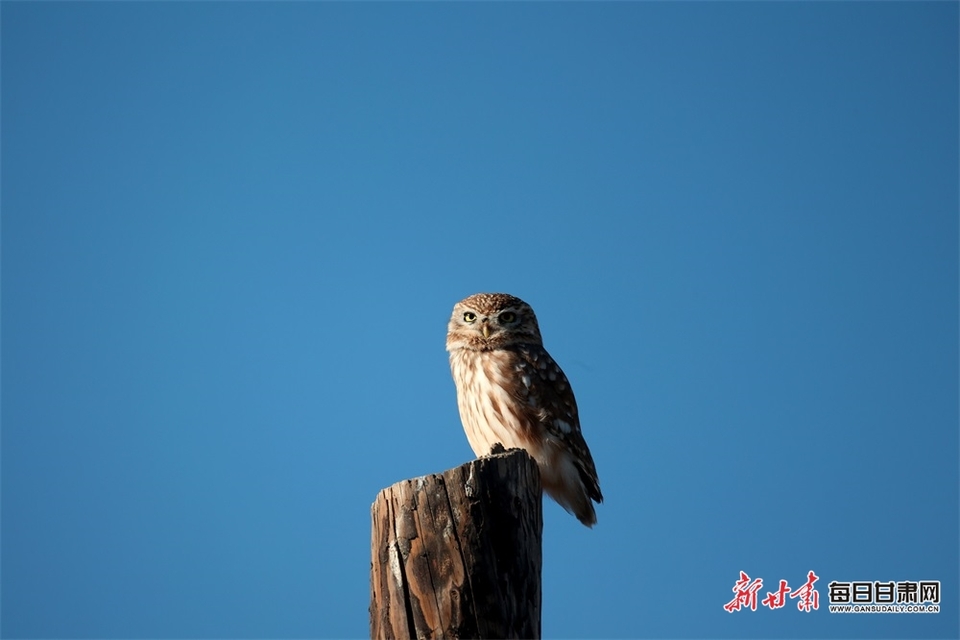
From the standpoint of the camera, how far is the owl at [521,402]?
7062 mm

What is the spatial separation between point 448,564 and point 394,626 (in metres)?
0.33

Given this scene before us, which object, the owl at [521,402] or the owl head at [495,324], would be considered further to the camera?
the owl head at [495,324]

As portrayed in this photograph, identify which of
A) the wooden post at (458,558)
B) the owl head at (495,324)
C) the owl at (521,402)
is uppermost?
the owl head at (495,324)

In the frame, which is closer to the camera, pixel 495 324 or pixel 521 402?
pixel 521 402

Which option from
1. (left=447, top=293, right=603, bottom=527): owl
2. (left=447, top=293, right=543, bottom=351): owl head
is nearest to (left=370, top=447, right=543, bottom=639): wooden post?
(left=447, top=293, right=603, bottom=527): owl

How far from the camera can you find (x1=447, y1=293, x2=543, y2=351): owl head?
24.9 ft

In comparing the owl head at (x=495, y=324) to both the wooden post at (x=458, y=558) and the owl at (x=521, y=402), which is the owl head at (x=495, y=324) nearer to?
the owl at (x=521, y=402)

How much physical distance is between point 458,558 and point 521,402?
3341 mm

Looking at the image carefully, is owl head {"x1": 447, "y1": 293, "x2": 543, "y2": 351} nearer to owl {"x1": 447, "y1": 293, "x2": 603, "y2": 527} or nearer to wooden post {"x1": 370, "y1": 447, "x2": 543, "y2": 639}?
owl {"x1": 447, "y1": 293, "x2": 603, "y2": 527}

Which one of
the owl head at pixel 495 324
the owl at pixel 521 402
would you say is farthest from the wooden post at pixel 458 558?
the owl head at pixel 495 324

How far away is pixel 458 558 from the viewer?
376 centimetres

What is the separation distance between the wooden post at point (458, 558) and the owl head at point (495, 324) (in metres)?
3.61

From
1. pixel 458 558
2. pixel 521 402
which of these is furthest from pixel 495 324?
pixel 458 558

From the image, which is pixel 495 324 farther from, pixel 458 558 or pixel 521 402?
pixel 458 558
